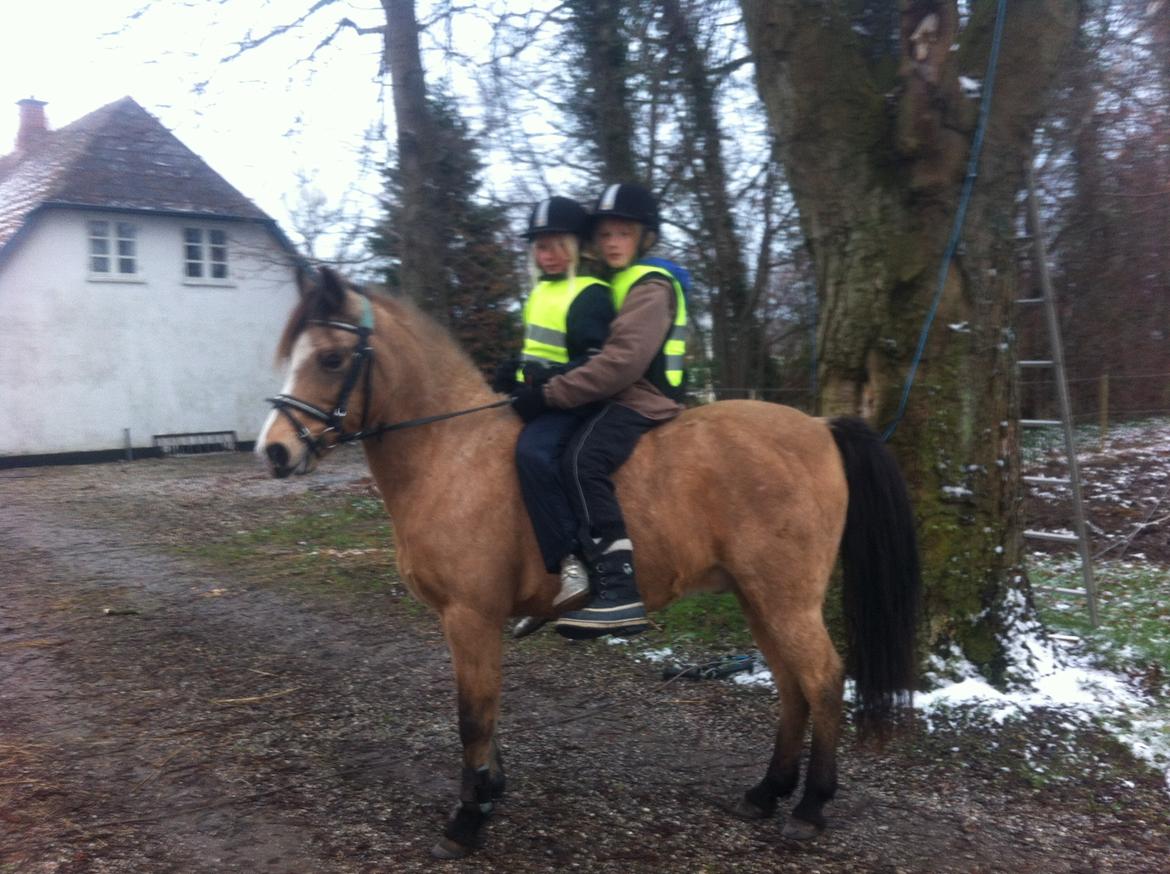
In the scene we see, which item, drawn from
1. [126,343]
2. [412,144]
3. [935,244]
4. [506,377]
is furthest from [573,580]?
[126,343]

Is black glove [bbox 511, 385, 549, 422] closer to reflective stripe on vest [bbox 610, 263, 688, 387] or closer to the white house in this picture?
reflective stripe on vest [bbox 610, 263, 688, 387]

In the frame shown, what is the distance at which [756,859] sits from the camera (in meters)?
3.71

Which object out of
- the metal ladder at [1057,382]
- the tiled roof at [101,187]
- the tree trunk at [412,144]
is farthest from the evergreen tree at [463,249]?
the tiled roof at [101,187]

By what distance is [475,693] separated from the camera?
12.8 ft

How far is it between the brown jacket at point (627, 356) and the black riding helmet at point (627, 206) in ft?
1.03

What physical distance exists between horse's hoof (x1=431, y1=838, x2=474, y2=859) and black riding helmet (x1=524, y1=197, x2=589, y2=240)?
255 centimetres

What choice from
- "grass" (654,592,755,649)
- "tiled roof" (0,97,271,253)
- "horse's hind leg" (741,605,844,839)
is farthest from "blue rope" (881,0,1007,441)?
"tiled roof" (0,97,271,253)

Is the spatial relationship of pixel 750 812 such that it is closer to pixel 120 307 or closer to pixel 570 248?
pixel 570 248

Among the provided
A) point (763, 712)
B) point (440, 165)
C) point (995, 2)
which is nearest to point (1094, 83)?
point (995, 2)

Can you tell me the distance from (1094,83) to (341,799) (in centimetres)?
1048

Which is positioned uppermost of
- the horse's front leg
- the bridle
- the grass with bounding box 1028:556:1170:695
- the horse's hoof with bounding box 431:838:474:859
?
the bridle

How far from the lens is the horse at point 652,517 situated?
3.88 metres

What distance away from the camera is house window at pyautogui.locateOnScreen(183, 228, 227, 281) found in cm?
2345

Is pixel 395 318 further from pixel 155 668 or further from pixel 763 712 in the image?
pixel 155 668
